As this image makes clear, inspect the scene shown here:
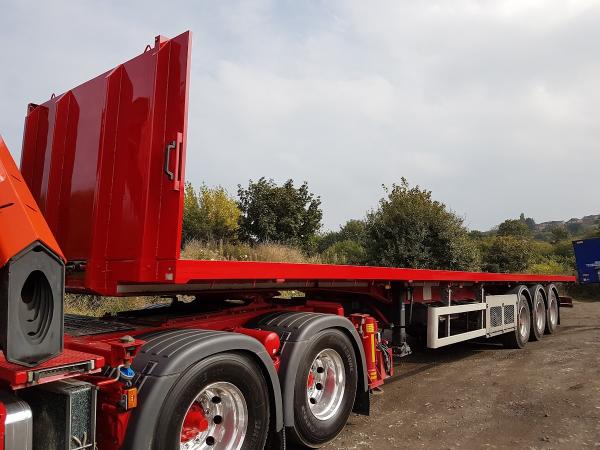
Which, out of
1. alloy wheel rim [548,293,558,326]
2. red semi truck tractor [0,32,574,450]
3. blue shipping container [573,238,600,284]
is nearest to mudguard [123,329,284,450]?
red semi truck tractor [0,32,574,450]

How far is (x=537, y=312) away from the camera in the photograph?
31.5 ft

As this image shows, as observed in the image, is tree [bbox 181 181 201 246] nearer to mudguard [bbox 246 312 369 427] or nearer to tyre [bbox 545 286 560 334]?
tyre [bbox 545 286 560 334]

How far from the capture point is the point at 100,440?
270cm

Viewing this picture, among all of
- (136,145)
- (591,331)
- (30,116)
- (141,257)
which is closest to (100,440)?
(141,257)

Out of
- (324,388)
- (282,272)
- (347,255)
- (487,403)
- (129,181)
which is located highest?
(347,255)

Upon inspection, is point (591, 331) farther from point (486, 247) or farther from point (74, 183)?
point (486, 247)

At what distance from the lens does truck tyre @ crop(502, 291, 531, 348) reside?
859cm

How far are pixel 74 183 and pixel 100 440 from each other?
189cm

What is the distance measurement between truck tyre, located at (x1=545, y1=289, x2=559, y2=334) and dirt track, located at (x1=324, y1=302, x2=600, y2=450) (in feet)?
6.93

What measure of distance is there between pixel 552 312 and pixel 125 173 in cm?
1027

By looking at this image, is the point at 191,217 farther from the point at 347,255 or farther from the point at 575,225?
the point at 575,225

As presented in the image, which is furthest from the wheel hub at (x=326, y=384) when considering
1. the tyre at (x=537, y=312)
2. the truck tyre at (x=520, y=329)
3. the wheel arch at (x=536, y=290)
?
the wheel arch at (x=536, y=290)

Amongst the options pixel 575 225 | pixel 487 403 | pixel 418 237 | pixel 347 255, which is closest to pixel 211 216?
pixel 347 255

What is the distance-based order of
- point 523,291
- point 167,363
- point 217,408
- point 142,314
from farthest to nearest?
1. point 523,291
2. point 142,314
3. point 217,408
4. point 167,363
